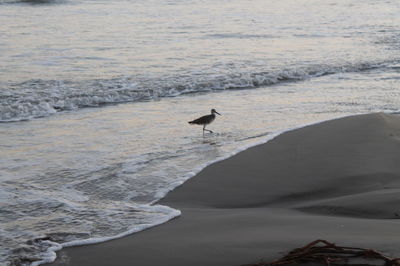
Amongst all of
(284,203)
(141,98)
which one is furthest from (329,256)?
(141,98)

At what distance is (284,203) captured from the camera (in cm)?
632

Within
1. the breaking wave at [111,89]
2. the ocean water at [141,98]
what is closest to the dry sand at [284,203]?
the ocean water at [141,98]

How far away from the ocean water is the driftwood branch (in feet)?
5.71

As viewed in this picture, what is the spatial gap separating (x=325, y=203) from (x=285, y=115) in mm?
4808

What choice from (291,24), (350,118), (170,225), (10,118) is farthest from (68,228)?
(291,24)

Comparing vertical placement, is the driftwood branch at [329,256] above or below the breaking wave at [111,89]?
below

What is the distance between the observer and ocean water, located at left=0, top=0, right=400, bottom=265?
249 inches

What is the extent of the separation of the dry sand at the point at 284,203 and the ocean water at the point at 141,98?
35cm

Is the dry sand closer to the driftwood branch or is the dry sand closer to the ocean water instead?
the driftwood branch

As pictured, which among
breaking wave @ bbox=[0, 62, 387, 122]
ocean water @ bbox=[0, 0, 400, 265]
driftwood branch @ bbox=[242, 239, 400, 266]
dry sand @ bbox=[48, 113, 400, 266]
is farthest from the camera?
breaking wave @ bbox=[0, 62, 387, 122]

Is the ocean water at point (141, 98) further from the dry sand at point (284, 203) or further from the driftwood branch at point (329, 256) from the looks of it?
the driftwood branch at point (329, 256)

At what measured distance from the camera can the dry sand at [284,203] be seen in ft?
15.3

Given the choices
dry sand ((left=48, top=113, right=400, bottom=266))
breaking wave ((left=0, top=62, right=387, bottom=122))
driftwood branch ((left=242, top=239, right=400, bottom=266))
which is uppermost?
breaking wave ((left=0, top=62, right=387, bottom=122))

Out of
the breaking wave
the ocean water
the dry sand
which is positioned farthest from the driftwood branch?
the breaking wave
